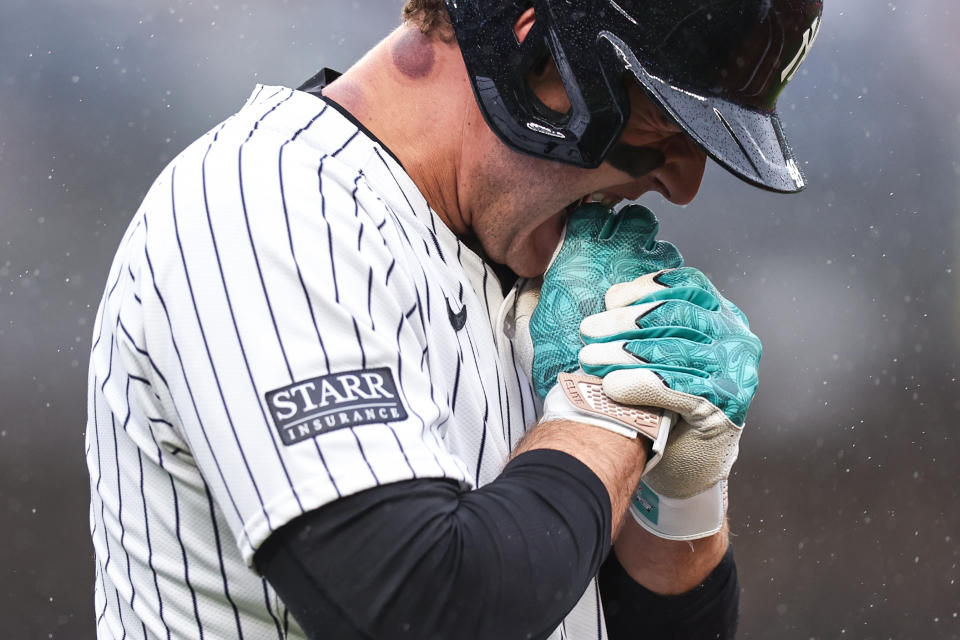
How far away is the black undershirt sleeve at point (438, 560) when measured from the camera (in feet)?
2.44

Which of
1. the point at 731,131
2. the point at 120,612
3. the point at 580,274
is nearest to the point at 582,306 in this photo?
the point at 580,274

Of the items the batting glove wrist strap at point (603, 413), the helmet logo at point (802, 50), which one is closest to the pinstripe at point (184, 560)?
the batting glove wrist strap at point (603, 413)

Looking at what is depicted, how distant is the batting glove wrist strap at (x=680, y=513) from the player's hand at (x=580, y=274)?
0.82 feet

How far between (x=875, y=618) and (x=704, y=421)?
255 cm

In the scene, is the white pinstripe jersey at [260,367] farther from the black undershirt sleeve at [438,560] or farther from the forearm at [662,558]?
the forearm at [662,558]

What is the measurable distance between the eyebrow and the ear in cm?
16

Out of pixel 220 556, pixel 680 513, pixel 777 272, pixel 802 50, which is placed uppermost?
pixel 802 50

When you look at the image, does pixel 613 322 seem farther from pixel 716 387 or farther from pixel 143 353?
pixel 143 353

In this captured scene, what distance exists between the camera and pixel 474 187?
1.11 metres

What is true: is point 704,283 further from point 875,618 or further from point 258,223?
point 875,618

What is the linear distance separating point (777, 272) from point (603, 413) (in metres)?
1.92

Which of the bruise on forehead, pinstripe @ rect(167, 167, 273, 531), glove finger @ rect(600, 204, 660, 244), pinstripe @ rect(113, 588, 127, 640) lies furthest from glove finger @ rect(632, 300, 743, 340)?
pinstripe @ rect(113, 588, 127, 640)

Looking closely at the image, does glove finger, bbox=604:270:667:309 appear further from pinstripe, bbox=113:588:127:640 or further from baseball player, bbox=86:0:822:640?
pinstripe, bbox=113:588:127:640

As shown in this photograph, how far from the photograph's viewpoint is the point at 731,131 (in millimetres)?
1072
